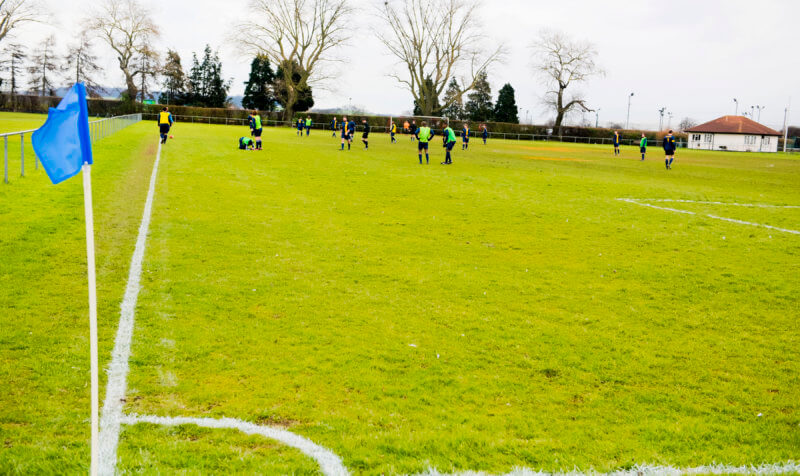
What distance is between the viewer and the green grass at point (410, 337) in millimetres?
3969

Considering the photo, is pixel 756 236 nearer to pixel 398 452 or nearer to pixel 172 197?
pixel 398 452

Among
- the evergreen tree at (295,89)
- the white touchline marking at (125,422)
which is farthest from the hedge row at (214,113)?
the white touchline marking at (125,422)

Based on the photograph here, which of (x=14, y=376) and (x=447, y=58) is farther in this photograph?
(x=447, y=58)

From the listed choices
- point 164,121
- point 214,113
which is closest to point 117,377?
point 164,121

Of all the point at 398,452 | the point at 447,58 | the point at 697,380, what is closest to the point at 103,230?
the point at 398,452

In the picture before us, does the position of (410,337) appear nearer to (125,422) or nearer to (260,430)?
(260,430)

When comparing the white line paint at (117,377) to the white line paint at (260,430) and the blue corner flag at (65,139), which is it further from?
the blue corner flag at (65,139)

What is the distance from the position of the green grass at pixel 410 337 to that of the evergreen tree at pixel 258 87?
81.8m

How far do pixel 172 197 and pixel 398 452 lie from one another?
36.5 feet

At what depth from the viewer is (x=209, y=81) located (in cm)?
9569

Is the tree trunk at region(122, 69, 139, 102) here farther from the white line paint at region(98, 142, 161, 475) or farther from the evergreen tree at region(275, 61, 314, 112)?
the white line paint at region(98, 142, 161, 475)

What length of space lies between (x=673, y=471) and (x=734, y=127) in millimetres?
88545

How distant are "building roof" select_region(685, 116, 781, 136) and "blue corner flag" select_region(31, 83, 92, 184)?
86885 mm

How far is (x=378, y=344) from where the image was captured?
5723 millimetres
